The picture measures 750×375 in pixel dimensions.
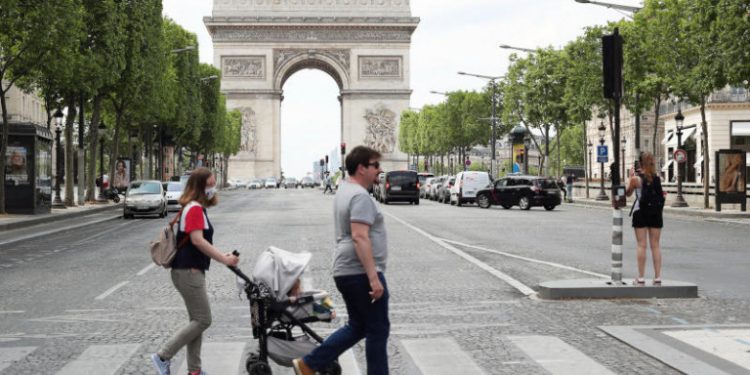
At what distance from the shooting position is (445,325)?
34.6ft

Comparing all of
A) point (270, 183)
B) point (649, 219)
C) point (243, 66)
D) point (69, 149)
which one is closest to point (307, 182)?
point (270, 183)

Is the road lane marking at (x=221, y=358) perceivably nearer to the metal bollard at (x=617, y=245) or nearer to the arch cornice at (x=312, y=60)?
the metal bollard at (x=617, y=245)

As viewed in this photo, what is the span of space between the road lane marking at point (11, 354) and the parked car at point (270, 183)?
9632 cm

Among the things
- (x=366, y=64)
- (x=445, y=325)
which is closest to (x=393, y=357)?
(x=445, y=325)

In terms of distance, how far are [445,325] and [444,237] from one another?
14601mm

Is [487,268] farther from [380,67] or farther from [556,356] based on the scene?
[380,67]

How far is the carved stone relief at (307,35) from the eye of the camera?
348 ft

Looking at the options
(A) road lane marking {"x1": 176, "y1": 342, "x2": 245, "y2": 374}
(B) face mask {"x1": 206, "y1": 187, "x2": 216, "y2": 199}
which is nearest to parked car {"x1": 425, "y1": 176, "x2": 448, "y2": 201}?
(A) road lane marking {"x1": 176, "y1": 342, "x2": 245, "y2": 374}

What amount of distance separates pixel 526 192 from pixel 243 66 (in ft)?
214

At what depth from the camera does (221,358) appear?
28.5 ft

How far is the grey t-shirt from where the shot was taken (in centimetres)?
653

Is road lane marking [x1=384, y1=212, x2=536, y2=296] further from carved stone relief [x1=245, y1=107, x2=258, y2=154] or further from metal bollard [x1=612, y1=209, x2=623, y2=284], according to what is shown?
carved stone relief [x1=245, y1=107, x2=258, y2=154]

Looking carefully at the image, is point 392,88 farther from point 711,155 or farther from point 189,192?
point 189,192

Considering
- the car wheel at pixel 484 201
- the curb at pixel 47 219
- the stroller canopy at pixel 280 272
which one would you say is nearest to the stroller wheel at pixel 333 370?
the stroller canopy at pixel 280 272
